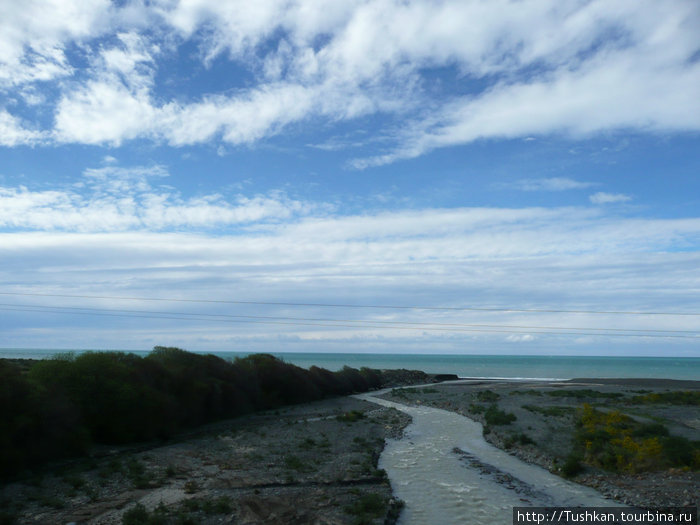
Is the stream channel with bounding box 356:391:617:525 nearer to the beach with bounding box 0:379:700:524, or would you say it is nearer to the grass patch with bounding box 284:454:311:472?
the beach with bounding box 0:379:700:524

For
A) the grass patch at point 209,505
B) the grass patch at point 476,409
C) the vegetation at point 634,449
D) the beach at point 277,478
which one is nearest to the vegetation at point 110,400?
the beach at point 277,478

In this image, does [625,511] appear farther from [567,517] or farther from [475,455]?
[475,455]

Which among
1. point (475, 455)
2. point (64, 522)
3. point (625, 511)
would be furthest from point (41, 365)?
point (625, 511)

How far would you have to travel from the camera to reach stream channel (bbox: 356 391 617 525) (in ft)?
55.1

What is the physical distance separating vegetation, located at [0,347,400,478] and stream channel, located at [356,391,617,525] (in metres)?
10.3

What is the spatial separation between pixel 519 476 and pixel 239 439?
16.6m

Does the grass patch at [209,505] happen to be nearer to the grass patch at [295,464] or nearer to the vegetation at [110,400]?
the vegetation at [110,400]

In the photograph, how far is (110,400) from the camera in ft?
92.5

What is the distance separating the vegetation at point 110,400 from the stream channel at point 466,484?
407 inches

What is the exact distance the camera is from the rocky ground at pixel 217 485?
15391 millimetres

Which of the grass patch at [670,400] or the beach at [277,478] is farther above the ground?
the grass patch at [670,400]

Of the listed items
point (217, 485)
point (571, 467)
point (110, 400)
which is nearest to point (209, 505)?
point (217, 485)

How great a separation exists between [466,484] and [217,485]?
9711 mm

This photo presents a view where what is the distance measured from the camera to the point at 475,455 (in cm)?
2653
